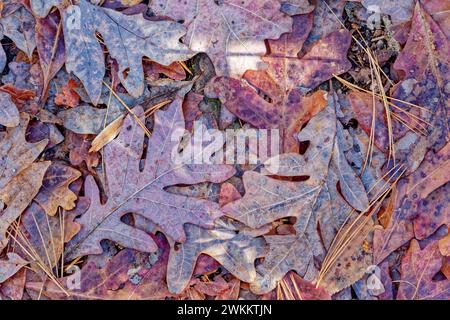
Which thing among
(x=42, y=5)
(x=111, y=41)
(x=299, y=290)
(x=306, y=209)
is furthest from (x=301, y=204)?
(x=42, y=5)

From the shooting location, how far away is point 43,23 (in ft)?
9.46

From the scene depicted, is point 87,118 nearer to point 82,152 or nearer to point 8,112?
point 82,152

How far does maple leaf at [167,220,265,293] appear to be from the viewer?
9.04 ft

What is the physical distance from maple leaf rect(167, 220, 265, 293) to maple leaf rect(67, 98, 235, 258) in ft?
0.24

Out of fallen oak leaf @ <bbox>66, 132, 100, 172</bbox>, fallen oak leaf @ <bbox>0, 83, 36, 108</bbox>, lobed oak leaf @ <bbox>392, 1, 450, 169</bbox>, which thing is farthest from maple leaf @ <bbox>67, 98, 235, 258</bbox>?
lobed oak leaf @ <bbox>392, 1, 450, 169</bbox>

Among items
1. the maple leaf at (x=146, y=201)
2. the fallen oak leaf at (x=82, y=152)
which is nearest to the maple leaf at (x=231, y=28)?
the maple leaf at (x=146, y=201)

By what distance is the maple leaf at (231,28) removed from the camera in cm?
284

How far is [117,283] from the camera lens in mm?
2785

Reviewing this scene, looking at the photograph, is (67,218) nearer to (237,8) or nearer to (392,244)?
(237,8)

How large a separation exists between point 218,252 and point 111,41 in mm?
1313

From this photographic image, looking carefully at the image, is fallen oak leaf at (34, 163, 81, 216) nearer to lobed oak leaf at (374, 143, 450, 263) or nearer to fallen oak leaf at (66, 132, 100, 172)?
fallen oak leaf at (66, 132, 100, 172)

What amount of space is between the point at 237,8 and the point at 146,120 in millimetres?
812

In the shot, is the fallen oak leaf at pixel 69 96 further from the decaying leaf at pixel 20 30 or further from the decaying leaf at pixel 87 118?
the decaying leaf at pixel 20 30

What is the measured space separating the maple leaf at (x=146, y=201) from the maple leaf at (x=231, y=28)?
0.52 metres
